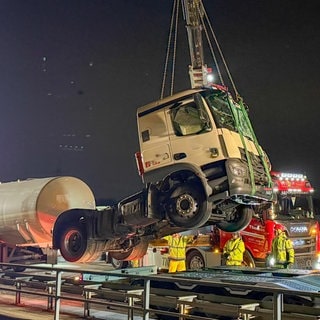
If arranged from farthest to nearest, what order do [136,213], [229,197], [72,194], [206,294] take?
[72,194] → [136,213] → [229,197] → [206,294]

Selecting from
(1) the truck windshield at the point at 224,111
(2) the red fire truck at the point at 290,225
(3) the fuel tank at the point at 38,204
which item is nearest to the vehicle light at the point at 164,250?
Answer: (2) the red fire truck at the point at 290,225

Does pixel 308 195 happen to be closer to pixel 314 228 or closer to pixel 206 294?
pixel 314 228

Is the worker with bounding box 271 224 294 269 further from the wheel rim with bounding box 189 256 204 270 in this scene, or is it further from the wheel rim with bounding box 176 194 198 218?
the wheel rim with bounding box 176 194 198 218

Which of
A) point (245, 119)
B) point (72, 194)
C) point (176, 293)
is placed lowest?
point (176, 293)

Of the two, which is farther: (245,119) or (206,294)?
(245,119)

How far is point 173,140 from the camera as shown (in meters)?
8.93

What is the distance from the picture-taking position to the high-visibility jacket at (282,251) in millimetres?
12266

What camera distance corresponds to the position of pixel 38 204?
1298 cm

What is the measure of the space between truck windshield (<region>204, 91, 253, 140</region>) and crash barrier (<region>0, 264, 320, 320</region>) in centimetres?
253

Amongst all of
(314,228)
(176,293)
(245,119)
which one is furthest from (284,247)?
(176,293)

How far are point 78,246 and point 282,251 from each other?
5.16 m

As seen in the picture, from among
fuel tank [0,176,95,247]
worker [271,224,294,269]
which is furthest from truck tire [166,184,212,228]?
fuel tank [0,176,95,247]

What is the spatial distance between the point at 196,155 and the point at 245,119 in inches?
54.0

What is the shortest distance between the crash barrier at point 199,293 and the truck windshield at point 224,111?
253 centimetres
